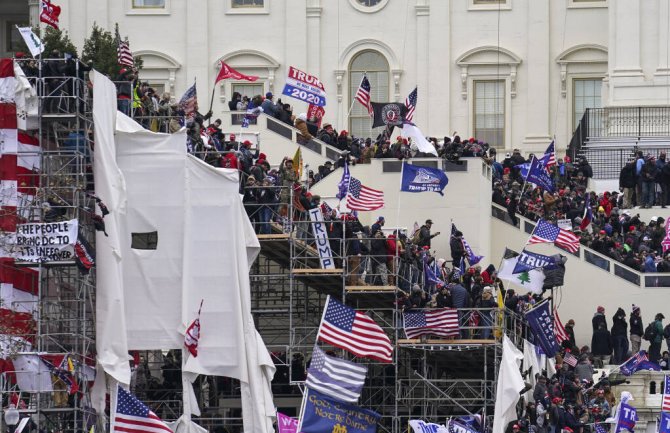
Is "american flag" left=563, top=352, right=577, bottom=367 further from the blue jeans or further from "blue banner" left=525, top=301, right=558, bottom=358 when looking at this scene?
the blue jeans

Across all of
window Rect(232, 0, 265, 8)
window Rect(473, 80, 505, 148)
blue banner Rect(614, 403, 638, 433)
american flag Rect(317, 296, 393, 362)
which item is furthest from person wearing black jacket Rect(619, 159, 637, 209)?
window Rect(232, 0, 265, 8)

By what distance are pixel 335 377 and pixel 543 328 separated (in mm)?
6414

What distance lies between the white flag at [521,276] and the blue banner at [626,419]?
19.5ft

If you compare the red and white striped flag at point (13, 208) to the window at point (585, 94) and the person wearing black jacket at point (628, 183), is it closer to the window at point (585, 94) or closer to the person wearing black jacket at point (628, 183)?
the person wearing black jacket at point (628, 183)

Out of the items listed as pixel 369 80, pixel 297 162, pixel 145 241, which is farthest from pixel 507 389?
pixel 369 80

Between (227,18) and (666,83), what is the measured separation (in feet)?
48.0

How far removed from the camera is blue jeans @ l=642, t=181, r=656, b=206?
362ft

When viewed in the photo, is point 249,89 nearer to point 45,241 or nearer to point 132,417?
point 132,417

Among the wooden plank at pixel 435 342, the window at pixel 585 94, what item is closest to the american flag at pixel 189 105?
the wooden plank at pixel 435 342

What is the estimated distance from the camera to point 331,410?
95.2 meters

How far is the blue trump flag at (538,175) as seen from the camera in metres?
106

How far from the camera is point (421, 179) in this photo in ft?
340

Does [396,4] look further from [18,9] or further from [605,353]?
[605,353]

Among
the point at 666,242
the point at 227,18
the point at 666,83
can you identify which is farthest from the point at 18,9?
the point at 666,242
